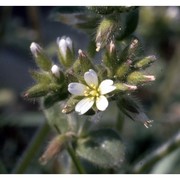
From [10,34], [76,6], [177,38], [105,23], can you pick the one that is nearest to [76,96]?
[105,23]

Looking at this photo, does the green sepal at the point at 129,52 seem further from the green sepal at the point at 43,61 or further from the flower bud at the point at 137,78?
the green sepal at the point at 43,61

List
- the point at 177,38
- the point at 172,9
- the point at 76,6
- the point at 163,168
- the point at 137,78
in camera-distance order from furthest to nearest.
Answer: the point at 177,38
the point at 172,9
the point at 163,168
the point at 76,6
the point at 137,78

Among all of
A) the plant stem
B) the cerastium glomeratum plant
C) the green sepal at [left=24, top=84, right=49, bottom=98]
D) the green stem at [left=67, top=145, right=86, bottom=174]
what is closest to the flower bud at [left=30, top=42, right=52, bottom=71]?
the cerastium glomeratum plant

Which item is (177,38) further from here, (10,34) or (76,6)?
(76,6)

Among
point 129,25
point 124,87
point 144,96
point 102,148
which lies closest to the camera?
point 124,87

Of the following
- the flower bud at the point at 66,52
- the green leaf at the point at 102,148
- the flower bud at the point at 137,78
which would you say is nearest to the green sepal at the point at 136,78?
the flower bud at the point at 137,78

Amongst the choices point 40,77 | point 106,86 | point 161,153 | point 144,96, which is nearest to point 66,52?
point 40,77

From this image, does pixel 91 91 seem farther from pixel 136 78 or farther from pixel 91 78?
pixel 136 78
